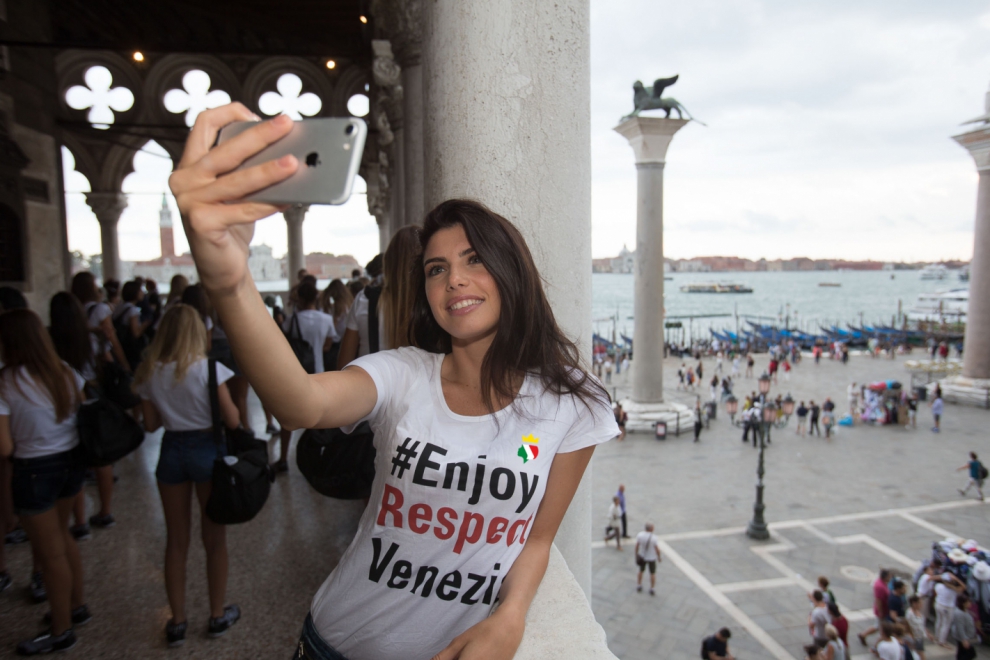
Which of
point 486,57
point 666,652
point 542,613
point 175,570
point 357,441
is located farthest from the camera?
point 666,652

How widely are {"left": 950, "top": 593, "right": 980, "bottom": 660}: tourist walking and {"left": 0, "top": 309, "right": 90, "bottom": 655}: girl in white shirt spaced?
374 inches

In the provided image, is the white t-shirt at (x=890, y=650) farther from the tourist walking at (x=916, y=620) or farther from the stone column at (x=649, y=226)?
the stone column at (x=649, y=226)

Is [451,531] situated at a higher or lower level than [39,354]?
lower

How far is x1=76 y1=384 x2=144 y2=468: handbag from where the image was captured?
124 inches

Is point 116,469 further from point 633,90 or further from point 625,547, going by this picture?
point 633,90

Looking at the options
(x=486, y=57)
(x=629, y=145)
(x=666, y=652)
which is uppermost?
(x=629, y=145)

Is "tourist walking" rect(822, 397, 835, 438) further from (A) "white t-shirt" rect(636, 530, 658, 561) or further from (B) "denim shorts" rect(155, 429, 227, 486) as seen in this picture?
(B) "denim shorts" rect(155, 429, 227, 486)

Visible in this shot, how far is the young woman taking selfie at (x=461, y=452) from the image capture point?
1.27 meters

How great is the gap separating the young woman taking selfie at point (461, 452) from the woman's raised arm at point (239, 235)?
0.05ft

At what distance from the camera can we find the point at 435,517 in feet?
4.19

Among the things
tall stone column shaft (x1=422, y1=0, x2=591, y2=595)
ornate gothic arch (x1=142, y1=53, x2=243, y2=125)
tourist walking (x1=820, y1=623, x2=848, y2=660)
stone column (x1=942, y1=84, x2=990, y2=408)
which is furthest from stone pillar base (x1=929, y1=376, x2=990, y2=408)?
tall stone column shaft (x1=422, y1=0, x2=591, y2=595)

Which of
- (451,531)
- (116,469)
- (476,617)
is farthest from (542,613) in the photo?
(116,469)

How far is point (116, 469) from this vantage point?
531 centimetres

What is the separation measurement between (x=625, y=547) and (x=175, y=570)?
9084 millimetres
